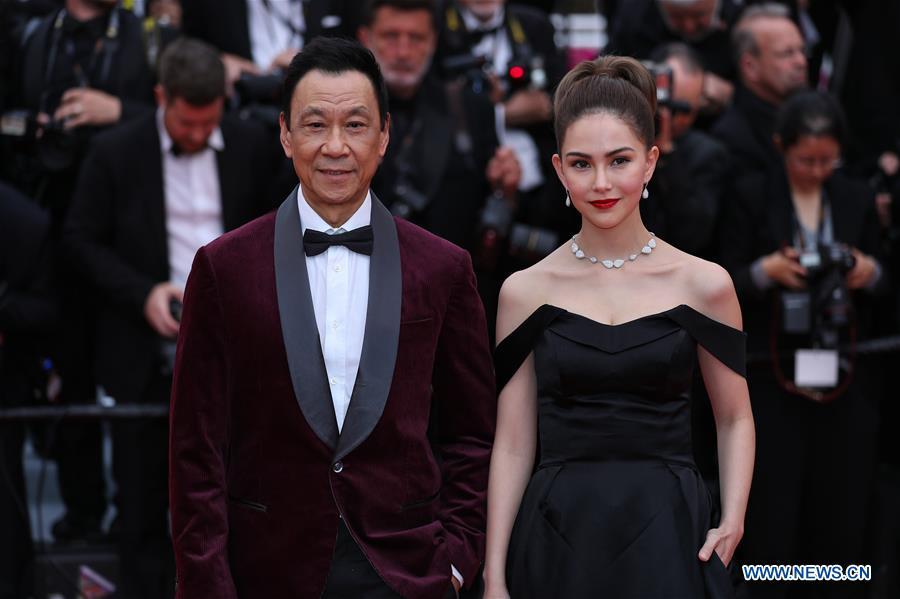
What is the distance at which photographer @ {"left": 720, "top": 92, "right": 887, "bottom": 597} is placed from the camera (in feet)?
17.4

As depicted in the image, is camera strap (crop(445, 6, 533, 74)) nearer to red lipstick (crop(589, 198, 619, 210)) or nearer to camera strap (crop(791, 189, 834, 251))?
camera strap (crop(791, 189, 834, 251))

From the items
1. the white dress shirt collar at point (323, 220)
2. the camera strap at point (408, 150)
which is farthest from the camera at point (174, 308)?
the white dress shirt collar at point (323, 220)

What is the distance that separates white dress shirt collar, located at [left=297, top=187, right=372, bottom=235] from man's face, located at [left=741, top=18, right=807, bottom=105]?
10.5 feet

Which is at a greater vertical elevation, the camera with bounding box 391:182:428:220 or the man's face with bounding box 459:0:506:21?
the man's face with bounding box 459:0:506:21

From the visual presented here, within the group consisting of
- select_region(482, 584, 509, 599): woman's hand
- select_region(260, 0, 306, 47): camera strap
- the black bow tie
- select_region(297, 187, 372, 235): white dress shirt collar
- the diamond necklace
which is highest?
select_region(260, 0, 306, 47): camera strap

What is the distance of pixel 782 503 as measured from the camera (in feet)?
17.4

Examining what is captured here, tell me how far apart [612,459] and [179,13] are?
13.1 ft

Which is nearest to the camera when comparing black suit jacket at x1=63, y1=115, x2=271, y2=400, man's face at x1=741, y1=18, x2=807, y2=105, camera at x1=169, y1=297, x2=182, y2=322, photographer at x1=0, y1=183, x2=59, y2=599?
photographer at x1=0, y1=183, x2=59, y2=599

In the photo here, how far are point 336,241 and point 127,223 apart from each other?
8.03 feet

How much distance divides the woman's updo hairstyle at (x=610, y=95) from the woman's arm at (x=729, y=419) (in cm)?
39

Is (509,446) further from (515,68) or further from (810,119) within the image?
(515,68)

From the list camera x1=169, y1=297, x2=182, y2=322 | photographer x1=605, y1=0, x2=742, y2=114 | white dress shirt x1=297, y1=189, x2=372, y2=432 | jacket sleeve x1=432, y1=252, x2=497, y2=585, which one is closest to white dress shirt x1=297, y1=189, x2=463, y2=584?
white dress shirt x1=297, y1=189, x2=372, y2=432

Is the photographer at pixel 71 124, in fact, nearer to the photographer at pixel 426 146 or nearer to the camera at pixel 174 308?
the camera at pixel 174 308

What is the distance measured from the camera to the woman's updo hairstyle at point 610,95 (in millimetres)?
3221
